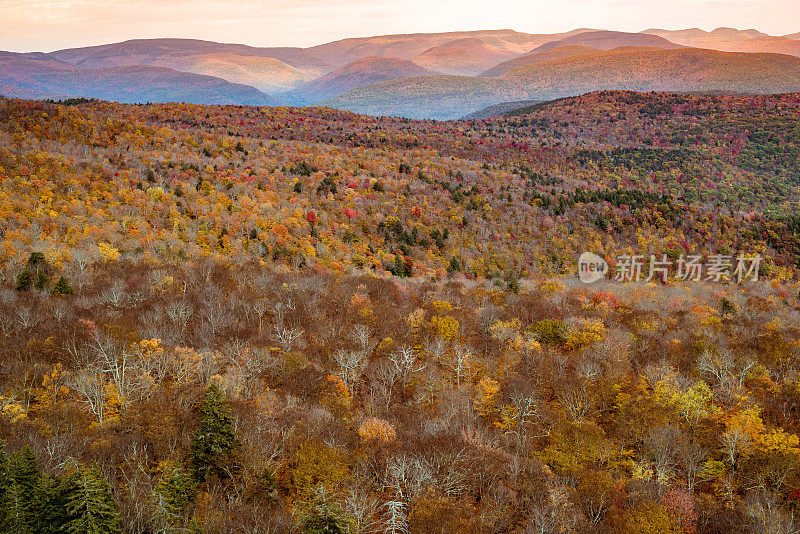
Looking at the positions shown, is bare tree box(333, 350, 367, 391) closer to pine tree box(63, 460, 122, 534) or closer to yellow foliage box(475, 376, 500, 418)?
yellow foliage box(475, 376, 500, 418)

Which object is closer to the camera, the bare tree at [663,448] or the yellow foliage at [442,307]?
the bare tree at [663,448]

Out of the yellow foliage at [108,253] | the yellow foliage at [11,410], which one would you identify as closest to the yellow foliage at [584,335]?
the yellow foliage at [11,410]

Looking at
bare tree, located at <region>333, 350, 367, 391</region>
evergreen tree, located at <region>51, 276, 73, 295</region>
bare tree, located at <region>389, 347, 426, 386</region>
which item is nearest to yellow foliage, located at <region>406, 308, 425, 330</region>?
bare tree, located at <region>389, 347, 426, 386</region>

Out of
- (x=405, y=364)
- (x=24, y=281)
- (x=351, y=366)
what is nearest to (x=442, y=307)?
(x=405, y=364)

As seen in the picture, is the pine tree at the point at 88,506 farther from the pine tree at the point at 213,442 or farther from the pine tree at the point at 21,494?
the pine tree at the point at 213,442

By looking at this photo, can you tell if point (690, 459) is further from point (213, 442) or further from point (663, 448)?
point (213, 442)

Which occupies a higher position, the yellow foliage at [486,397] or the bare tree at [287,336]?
the bare tree at [287,336]

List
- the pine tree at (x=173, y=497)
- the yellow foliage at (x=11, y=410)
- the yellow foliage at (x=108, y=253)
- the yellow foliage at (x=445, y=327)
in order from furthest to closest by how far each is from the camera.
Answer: the yellow foliage at (x=108, y=253) < the yellow foliage at (x=445, y=327) < the yellow foliage at (x=11, y=410) < the pine tree at (x=173, y=497)
